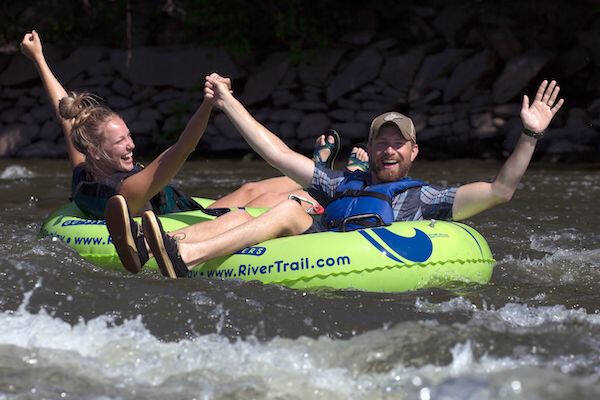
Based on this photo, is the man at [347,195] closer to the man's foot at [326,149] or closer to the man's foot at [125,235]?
the man's foot at [125,235]

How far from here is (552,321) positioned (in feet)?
13.0

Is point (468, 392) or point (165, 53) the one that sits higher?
point (165, 53)

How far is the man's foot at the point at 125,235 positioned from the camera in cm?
446

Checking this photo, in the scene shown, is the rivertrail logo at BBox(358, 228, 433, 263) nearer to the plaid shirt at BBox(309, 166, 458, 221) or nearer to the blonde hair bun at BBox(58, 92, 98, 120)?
the plaid shirt at BBox(309, 166, 458, 221)

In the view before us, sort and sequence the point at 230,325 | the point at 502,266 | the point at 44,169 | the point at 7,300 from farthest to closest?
the point at 44,169 → the point at 502,266 → the point at 7,300 → the point at 230,325

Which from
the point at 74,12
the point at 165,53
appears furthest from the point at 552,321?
the point at 74,12

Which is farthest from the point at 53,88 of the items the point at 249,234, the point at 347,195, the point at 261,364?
the point at 261,364

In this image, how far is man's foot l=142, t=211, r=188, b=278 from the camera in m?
4.43

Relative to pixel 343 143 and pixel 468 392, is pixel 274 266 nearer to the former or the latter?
pixel 468 392

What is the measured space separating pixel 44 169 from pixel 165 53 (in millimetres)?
2521

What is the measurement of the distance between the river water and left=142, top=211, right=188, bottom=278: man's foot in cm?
7

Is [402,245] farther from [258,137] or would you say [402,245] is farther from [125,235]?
[125,235]

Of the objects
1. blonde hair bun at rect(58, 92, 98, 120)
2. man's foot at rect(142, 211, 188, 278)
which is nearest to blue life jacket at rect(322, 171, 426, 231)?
man's foot at rect(142, 211, 188, 278)

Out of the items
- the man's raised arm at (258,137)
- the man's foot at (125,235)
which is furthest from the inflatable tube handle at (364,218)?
the man's foot at (125,235)
